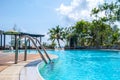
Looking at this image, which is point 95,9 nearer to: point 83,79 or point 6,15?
point 6,15

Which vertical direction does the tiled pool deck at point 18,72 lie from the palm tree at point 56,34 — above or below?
below

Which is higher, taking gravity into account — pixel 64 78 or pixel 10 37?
pixel 10 37

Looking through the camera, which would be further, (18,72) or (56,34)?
(56,34)

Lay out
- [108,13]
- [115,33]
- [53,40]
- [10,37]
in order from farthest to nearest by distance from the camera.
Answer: [53,40] → [115,33] → [10,37] → [108,13]

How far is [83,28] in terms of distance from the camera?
48.6 m

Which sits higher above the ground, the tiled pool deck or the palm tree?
the palm tree

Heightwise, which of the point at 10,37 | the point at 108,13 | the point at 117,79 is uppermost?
the point at 108,13

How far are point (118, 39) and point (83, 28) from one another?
724 cm

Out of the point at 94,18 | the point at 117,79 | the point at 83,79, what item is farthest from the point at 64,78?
the point at 94,18

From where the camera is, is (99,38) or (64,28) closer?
(99,38)

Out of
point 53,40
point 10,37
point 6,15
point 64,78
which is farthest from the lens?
point 53,40

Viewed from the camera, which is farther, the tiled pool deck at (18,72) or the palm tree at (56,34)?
the palm tree at (56,34)

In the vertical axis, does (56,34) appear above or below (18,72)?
above

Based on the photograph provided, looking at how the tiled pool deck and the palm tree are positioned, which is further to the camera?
the palm tree
